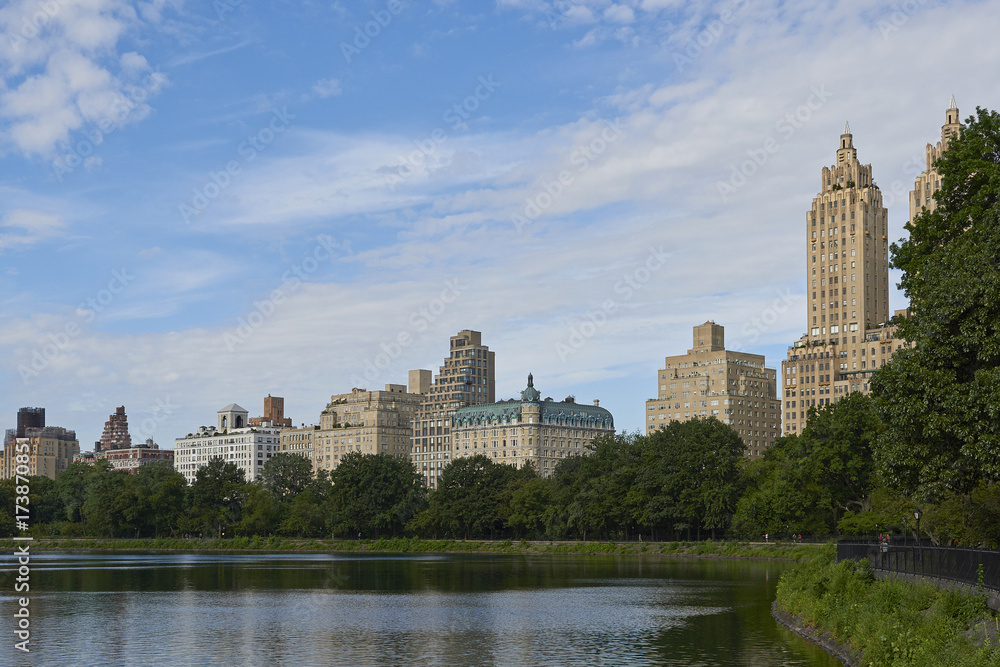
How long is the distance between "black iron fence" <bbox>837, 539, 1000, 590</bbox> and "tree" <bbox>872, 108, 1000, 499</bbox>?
302cm

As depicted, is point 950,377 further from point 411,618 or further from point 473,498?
point 473,498

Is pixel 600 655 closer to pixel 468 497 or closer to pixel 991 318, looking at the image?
pixel 991 318

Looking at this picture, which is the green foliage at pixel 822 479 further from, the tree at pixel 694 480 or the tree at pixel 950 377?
the tree at pixel 950 377

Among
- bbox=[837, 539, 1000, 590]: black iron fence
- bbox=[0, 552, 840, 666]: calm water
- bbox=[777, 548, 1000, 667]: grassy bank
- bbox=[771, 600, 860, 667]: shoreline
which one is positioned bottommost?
bbox=[0, 552, 840, 666]: calm water

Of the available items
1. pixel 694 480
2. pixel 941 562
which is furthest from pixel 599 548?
pixel 941 562

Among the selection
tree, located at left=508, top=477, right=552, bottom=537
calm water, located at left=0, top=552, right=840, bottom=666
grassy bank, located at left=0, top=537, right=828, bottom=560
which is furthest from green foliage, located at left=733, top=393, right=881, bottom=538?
tree, located at left=508, top=477, right=552, bottom=537

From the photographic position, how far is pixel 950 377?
47.1 metres

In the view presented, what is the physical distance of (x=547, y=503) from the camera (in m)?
186

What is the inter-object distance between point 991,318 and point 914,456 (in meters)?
7.48

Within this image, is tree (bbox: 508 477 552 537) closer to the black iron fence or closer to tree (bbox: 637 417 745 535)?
tree (bbox: 637 417 745 535)

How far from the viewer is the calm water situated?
52.6 m

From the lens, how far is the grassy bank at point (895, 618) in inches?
1382

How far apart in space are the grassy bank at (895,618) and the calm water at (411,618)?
2197 mm

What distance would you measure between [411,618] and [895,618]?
35973 millimetres
